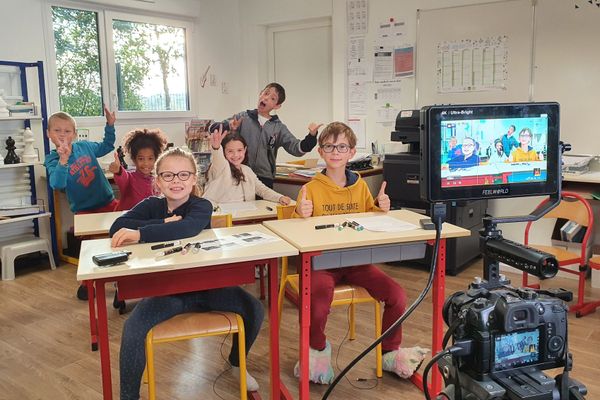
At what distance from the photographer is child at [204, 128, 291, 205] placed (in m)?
3.50

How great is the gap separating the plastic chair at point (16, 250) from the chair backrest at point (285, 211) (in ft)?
7.89

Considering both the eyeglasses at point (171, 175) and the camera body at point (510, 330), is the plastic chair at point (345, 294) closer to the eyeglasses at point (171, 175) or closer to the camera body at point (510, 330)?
the eyeglasses at point (171, 175)

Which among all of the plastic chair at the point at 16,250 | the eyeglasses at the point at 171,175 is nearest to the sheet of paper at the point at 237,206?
the eyeglasses at the point at 171,175

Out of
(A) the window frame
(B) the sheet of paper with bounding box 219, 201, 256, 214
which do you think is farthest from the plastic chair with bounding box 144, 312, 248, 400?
(A) the window frame

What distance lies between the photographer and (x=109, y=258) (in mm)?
1852

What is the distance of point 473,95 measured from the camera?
4.37 meters

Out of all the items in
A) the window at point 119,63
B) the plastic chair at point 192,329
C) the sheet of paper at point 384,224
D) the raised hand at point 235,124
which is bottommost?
the plastic chair at point 192,329

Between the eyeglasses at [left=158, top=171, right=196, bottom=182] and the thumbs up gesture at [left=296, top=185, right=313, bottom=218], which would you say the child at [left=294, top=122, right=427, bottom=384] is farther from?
the eyeglasses at [left=158, top=171, right=196, bottom=182]

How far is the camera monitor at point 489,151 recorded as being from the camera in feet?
4.69

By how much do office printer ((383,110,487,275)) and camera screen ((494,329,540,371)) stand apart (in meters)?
2.73

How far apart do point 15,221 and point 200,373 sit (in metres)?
2.40

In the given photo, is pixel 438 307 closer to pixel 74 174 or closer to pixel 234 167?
pixel 234 167

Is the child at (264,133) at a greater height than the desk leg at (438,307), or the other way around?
the child at (264,133)

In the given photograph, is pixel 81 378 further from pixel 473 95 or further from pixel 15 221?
pixel 473 95
